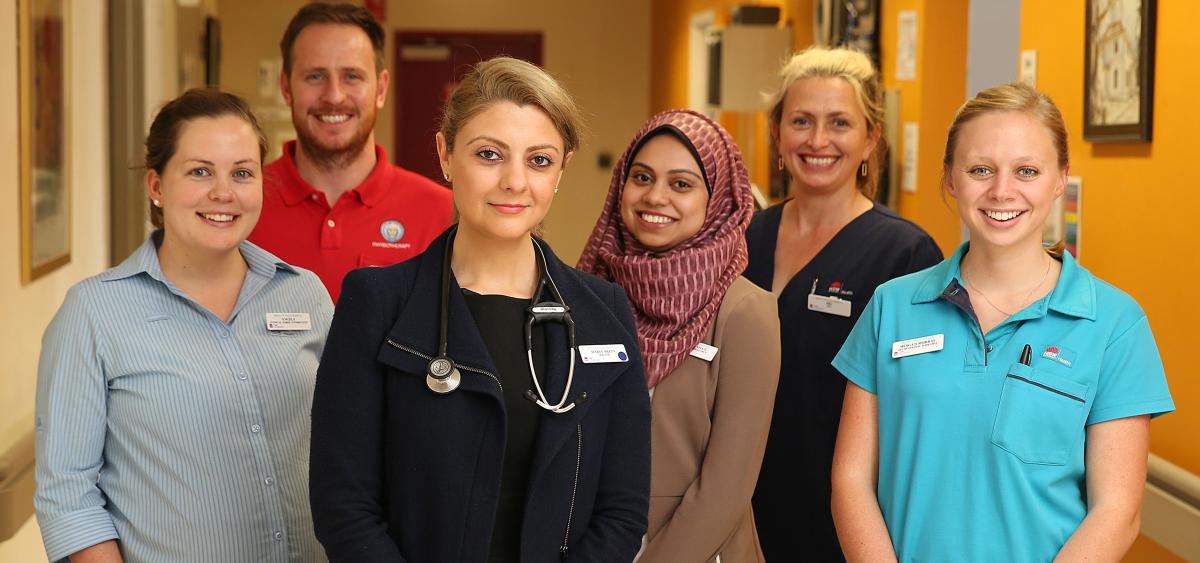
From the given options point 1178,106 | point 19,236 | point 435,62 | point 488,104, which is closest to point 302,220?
point 19,236

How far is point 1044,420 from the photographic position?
1.78 meters

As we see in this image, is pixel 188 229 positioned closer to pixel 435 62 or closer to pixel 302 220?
pixel 302 220

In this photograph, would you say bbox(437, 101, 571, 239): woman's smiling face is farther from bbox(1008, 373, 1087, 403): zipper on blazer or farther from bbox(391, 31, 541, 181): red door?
bbox(391, 31, 541, 181): red door

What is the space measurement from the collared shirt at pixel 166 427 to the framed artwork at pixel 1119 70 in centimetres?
239

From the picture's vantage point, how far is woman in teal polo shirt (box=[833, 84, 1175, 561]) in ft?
5.82

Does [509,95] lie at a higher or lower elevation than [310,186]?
higher

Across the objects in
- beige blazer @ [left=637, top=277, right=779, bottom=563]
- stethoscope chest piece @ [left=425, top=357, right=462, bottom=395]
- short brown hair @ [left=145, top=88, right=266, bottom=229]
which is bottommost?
beige blazer @ [left=637, top=277, right=779, bottom=563]

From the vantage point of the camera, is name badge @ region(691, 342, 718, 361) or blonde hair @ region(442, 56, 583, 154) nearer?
blonde hair @ region(442, 56, 583, 154)

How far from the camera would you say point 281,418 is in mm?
2051

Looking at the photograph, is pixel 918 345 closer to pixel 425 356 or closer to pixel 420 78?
pixel 425 356

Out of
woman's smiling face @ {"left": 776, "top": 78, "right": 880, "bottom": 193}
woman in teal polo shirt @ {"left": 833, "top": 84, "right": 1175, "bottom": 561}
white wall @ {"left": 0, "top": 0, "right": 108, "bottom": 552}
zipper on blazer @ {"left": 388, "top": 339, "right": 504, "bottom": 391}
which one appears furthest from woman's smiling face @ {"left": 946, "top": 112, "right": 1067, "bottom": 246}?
white wall @ {"left": 0, "top": 0, "right": 108, "bottom": 552}

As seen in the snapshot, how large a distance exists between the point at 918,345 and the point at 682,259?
Answer: 1.79ft

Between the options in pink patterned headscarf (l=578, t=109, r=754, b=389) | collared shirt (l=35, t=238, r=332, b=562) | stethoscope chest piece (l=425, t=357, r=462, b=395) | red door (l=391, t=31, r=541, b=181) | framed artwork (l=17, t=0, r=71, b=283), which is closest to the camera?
stethoscope chest piece (l=425, t=357, r=462, b=395)

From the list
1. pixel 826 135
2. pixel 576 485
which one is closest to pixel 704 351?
pixel 576 485
